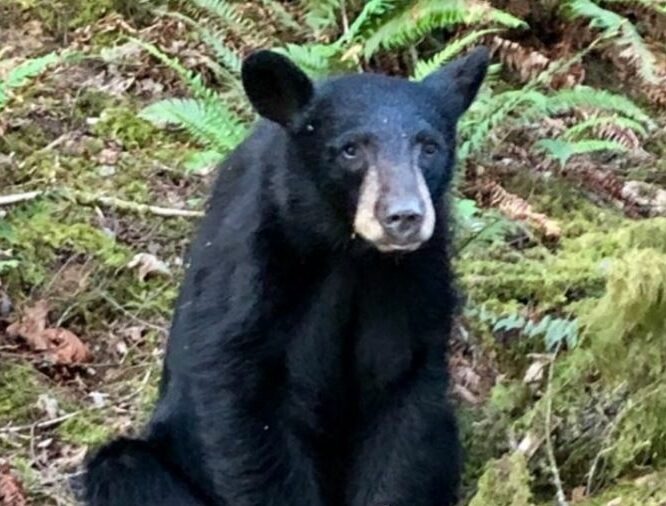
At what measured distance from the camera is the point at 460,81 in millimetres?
5266

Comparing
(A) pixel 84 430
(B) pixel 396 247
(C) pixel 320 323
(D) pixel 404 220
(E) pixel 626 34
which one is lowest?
(A) pixel 84 430

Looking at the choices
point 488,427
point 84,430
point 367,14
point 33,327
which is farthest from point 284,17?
point 488,427

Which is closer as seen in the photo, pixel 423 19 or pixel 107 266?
pixel 107 266

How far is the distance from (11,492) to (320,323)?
1379 mm

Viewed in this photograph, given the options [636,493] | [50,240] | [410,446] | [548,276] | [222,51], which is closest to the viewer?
[636,493]

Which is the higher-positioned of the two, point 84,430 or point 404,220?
point 404,220

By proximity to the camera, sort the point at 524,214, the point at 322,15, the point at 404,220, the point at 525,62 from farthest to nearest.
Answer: the point at 322,15 < the point at 525,62 < the point at 524,214 < the point at 404,220

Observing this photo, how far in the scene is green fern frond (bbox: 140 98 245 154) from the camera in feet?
22.2

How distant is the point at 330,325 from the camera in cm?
507

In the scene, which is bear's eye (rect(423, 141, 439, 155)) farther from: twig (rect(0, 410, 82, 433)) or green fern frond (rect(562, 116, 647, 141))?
green fern frond (rect(562, 116, 647, 141))

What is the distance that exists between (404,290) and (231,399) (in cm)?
67

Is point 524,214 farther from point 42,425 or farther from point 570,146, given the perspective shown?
point 42,425

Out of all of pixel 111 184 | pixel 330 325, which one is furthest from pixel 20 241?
pixel 330 325

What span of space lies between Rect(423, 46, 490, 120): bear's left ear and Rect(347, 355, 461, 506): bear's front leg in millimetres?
864
